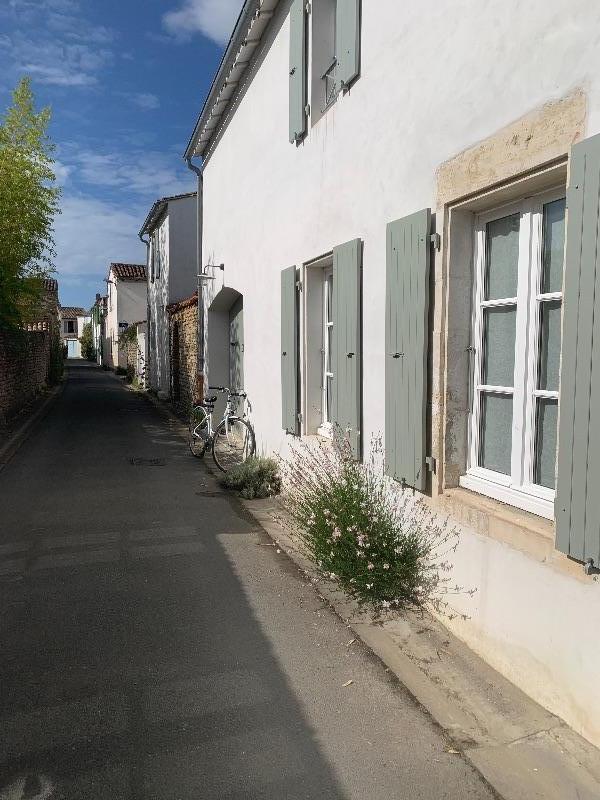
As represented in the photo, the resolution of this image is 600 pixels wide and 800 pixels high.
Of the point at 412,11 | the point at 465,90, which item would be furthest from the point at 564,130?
the point at 412,11

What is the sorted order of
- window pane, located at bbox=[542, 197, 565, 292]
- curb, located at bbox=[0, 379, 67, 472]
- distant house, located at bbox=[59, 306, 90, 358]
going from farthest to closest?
distant house, located at bbox=[59, 306, 90, 358] → curb, located at bbox=[0, 379, 67, 472] → window pane, located at bbox=[542, 197, 565, 292]

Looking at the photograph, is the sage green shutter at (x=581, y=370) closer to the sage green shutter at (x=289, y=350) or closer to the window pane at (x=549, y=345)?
the window pane at (x=549, y=345)

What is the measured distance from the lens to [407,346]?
3814mm

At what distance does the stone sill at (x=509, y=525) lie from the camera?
2.65 meters

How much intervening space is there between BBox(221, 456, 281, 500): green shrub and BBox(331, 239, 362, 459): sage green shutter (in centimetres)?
220

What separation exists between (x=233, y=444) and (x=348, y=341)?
5548 millimetres

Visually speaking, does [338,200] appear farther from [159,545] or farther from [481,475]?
[159,545]

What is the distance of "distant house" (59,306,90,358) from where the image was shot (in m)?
74.2

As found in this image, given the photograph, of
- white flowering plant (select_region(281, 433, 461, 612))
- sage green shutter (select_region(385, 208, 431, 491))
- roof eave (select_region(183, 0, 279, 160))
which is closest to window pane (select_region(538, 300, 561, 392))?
sage green shutter (select_region(385, 208, 431, 491))

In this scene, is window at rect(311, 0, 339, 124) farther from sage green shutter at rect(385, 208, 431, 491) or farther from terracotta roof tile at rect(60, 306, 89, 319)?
terracotta roof tile at rect(60, 306, 89, 319)

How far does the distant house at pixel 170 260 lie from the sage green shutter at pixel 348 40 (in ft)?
44.4

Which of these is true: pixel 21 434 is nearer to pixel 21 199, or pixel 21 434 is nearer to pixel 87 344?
pixel 21 199

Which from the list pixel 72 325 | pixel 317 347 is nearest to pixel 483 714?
pixel 317 347

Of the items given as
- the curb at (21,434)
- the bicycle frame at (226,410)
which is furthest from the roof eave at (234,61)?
the curb at (21,434)
